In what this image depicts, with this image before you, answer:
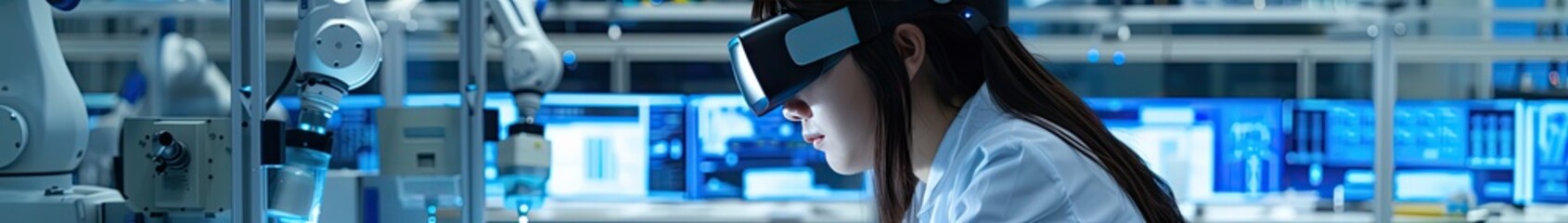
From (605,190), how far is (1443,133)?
9.52 feet

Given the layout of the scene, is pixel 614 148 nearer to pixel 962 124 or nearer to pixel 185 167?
pixel 185 167

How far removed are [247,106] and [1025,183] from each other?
2168mm

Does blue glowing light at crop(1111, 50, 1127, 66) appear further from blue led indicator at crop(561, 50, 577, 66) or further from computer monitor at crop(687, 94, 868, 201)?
blue led indicator at crop(561, 50, 577, 66)

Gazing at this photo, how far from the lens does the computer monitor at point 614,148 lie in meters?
5.21

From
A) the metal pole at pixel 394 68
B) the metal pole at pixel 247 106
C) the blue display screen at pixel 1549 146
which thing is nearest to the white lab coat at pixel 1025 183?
the metal pole at pixel 247 106

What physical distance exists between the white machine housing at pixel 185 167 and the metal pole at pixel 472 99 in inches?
29.1

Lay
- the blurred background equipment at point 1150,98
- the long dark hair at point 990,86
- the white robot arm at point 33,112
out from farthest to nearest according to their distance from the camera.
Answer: the blurred background equipment at point 1150,98
the white robot arm at point 33,112
the long dark hair at point 990,86

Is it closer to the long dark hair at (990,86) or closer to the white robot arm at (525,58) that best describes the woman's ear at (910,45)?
the long dark hair at (990,86)

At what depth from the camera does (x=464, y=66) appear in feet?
12.5

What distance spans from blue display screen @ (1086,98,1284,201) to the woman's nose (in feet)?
13.0

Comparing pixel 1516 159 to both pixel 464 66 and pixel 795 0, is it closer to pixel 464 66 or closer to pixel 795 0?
pixel 464 66

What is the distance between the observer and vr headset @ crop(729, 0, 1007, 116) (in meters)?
1.30

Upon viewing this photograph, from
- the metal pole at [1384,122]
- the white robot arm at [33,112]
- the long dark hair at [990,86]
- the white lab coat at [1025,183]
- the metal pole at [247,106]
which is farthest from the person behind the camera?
the metal pole at [1384,122]

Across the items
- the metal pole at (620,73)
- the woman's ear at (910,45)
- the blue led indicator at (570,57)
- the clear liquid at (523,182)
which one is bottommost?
the clear liquid at (523,182)
